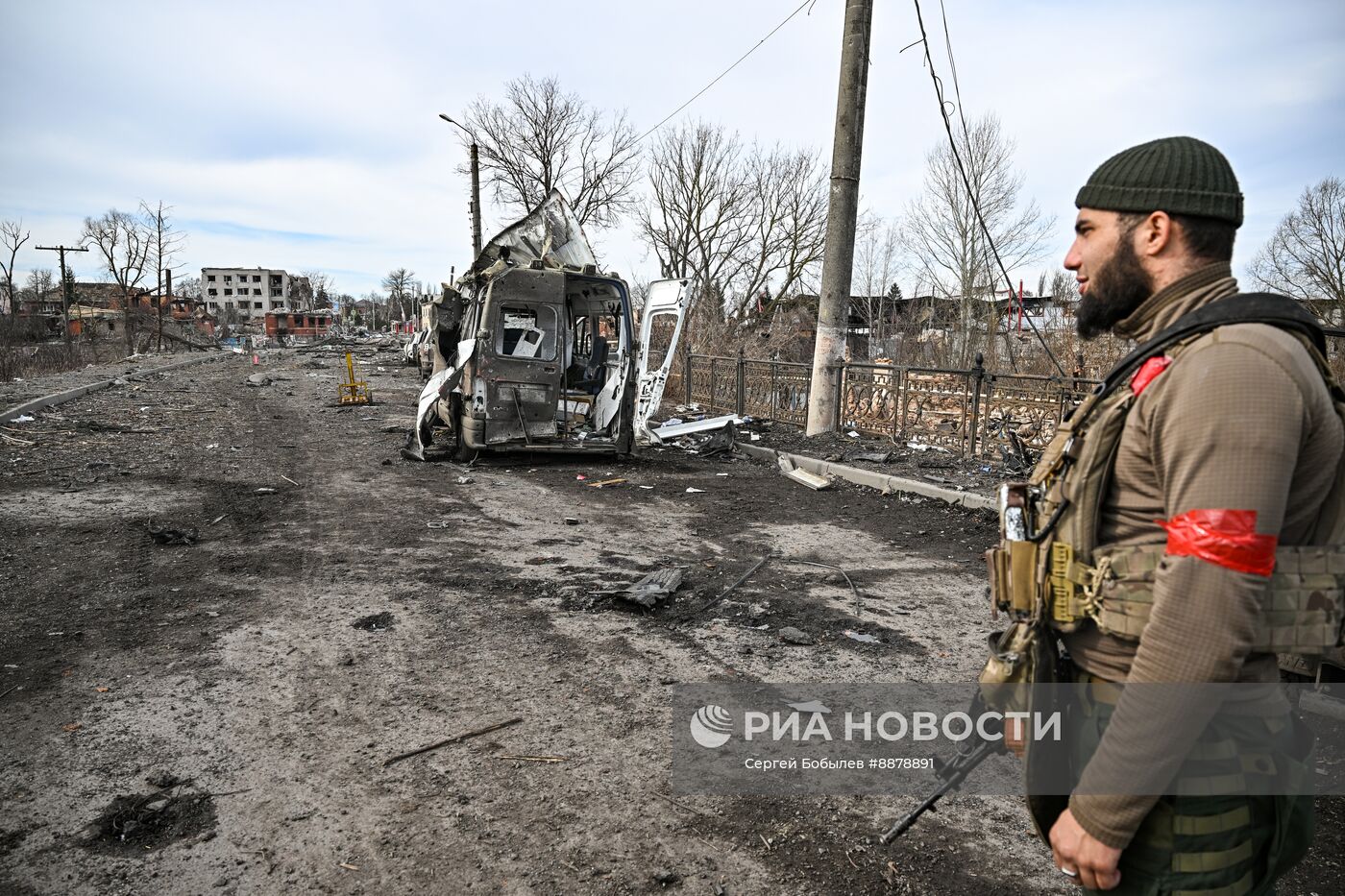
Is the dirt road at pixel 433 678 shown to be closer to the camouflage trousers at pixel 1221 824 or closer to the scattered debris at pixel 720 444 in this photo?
the camouflage trousers at pixel 1221 824

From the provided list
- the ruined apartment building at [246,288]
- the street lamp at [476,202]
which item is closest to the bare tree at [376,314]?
the ruined apartment building at [246,288]

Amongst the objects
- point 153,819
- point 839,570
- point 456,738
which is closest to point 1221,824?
point 456,738

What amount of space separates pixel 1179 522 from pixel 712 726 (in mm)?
2449

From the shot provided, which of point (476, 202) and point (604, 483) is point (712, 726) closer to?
point (604, 483)

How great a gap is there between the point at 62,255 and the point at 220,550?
4795 cm

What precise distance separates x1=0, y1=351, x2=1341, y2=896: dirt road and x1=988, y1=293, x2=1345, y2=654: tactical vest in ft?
4.55

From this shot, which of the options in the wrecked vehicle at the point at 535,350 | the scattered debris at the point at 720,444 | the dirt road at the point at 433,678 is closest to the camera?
the dirt road at the point at 433,678

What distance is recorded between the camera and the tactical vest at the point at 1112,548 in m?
1.30

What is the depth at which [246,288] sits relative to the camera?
13288 cm

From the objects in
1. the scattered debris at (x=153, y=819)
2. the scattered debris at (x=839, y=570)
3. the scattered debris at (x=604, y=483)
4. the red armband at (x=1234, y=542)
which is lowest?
the scattered debris at (x=153, y=819)

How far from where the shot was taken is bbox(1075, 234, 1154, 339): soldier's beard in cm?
151

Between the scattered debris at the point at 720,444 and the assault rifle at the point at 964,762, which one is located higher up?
the assault rifle at the point at 964,762

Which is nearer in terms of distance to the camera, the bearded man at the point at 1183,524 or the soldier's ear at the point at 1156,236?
the bearded man at the point at 1183,524

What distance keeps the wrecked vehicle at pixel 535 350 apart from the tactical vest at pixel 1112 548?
798 cm
